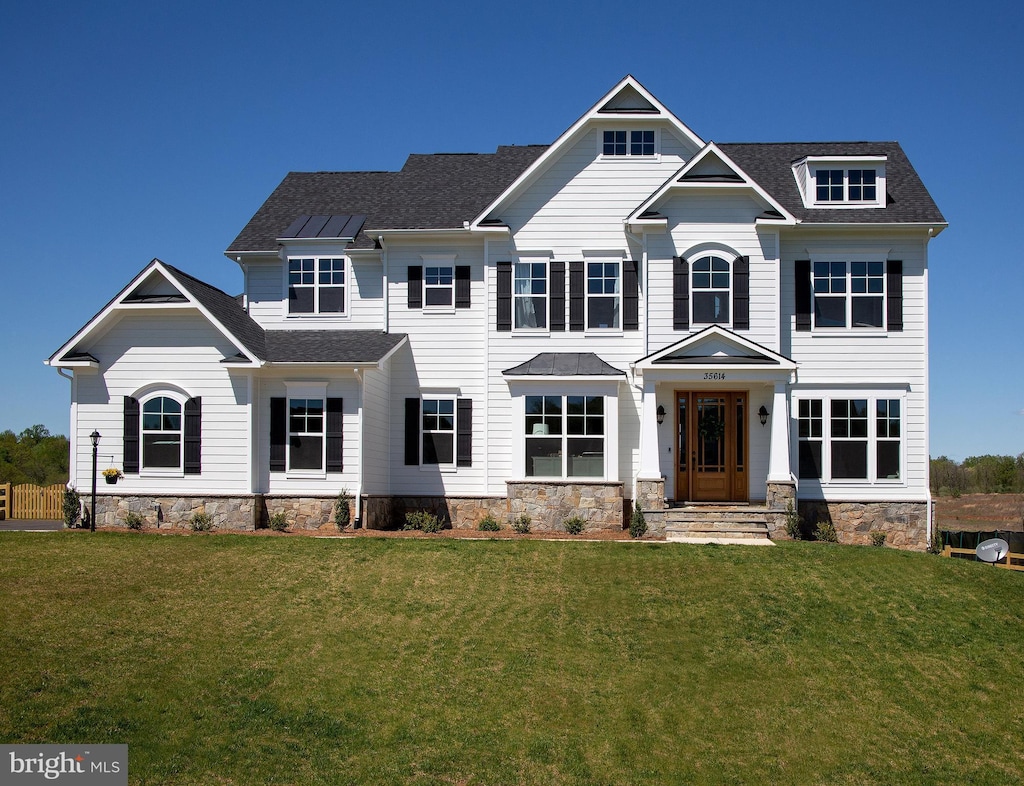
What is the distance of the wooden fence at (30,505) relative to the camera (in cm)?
2566

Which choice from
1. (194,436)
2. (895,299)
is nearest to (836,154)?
(895,299)

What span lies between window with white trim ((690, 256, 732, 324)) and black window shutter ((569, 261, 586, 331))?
255 cm

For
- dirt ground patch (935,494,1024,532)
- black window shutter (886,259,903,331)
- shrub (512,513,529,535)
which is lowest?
dirt ground patch (935,494,1024,532)

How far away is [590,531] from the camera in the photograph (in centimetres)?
2136

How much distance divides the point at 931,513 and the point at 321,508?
1383 centimetres

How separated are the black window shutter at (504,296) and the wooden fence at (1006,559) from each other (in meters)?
10.9

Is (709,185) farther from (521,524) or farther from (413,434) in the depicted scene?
(413,434)

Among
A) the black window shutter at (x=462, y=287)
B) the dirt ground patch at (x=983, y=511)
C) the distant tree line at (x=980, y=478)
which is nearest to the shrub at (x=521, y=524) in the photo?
the black window shutter at (x=462, y=287)

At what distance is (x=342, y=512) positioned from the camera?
21.1 metres

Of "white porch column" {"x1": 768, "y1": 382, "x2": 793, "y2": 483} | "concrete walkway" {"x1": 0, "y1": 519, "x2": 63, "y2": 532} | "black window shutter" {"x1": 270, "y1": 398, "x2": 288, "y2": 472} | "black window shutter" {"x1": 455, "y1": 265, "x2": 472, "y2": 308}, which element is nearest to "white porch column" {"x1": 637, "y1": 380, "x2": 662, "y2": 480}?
"white porch column" {"x1": 768, "y1": 382, "x2": 793, "y2": 483}

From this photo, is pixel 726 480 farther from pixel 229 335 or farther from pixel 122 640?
pixel 122 640

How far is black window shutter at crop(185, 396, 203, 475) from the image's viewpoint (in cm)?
2136

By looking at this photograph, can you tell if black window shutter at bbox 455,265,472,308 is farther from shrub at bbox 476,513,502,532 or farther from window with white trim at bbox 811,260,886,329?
window with white trim at bbox 811,260,886,329

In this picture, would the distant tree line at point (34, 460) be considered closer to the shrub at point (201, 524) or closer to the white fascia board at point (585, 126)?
the shrub at point (201, 524)
